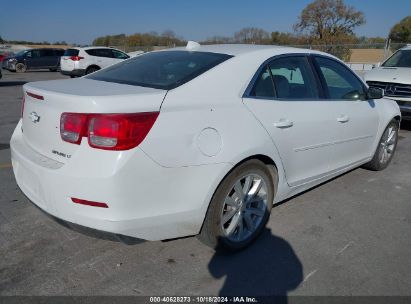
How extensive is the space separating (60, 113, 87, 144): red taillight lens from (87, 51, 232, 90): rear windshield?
23.5 inches

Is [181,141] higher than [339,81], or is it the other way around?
[339,81]

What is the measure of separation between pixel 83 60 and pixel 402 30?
5676 centimetres

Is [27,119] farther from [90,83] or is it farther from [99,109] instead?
[99,109]

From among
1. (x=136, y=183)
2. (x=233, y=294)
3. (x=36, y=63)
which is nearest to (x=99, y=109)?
(x=136, y=183)

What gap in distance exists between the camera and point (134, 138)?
2332mm

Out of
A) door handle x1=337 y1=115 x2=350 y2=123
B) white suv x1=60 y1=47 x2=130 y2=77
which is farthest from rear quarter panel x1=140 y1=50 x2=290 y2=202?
white suv x1=60 y1=47 x2=130 y2=77

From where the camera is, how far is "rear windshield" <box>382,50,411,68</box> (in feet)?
28.3

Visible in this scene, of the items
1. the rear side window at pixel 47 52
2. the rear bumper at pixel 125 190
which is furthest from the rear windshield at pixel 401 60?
the rear side window at pixel 47 52

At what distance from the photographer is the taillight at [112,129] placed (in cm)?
230

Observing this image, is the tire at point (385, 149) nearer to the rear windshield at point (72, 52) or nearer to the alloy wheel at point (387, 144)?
the alloy wheel at point (387, 144)

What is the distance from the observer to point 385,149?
5.22 m

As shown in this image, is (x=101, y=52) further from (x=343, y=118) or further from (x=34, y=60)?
(x=343, y=118)

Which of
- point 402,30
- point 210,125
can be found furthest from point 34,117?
point 402,30

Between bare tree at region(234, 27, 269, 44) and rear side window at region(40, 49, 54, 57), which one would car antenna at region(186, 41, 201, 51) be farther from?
bare tree at region(234, 27, 269, 44)
